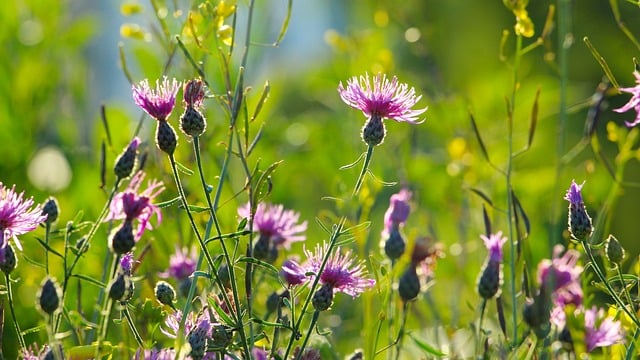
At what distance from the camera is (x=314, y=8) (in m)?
6.07

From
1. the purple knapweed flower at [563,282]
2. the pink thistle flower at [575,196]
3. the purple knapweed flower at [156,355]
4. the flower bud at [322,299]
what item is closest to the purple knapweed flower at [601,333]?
the purple knapweed flower at [563,282]

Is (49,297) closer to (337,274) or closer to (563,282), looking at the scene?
(337,274)

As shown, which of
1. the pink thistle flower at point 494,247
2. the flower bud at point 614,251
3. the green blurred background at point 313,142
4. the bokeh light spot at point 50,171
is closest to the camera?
the flower bud at point 614,251

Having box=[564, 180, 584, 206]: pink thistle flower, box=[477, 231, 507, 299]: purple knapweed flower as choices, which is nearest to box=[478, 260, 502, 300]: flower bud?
box=[477, 231, 507, 299]: purple knapweed flower

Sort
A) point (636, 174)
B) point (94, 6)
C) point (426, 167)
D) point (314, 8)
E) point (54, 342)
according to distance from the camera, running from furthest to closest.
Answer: point (94, 6) → point (314, 8) → point (636, 174) → point (426, 167) → point (54, 342)

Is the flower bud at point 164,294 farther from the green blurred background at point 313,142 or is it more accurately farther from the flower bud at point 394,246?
the green blurred background at point 313,142

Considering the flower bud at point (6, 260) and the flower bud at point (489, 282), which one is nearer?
the flower bud at point (6, 260)

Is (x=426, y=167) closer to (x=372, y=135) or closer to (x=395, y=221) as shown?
(x=395, y=221)

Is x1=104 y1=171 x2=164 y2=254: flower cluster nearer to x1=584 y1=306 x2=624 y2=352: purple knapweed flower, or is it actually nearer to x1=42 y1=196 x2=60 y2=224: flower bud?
x1=42 y1=196 x2=60 y2=224: flower bud

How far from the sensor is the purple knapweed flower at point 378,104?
2.28 feet

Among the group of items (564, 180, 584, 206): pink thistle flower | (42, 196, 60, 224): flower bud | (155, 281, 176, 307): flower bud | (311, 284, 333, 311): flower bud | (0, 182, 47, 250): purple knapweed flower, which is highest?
(564, 180, 584, 206): pink thistle flower

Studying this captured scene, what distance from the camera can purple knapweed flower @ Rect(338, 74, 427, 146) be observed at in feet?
2.28

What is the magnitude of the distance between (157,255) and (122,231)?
43cm

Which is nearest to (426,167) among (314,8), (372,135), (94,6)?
(372,135)
